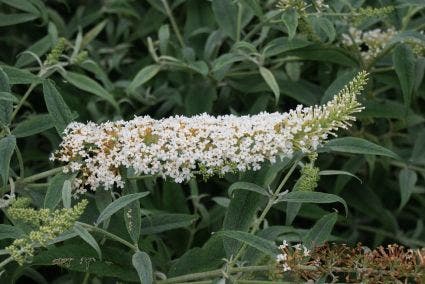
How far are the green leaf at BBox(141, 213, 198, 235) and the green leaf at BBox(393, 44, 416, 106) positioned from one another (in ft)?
2.24

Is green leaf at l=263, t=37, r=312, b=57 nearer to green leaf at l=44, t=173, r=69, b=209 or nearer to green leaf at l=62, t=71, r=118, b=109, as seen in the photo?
green leaf at l=62, t=71, r=118, b=109

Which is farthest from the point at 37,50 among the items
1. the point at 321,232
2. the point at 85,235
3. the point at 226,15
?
the point at 321,232

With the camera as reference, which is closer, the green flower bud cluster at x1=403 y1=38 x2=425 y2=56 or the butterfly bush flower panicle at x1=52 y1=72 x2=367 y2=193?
the butterfly bush flower panicle at x1=52 y1=72 x2=367 y2=193

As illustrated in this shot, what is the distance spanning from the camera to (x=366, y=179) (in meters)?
2.57

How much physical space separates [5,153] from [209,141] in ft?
1.30

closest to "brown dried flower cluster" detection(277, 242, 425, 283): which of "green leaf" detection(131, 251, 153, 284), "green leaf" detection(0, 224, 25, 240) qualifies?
"green leaf" detection(131, 251, 153, 284)

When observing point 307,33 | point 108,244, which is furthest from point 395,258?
point 307,33

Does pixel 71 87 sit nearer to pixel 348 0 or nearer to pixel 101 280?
pixel 101 280

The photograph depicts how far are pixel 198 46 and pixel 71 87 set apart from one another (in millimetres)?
499

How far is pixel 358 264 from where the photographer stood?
1350 millimetres

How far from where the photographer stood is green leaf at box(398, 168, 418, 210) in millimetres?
2180

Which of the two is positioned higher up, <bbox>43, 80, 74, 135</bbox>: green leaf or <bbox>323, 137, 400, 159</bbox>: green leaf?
<bbox>43, 80, 74, 135</bbox>: green leaf

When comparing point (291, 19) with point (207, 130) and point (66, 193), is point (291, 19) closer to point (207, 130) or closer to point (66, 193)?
point (207, 130)

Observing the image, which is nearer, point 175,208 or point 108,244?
point 108,244
